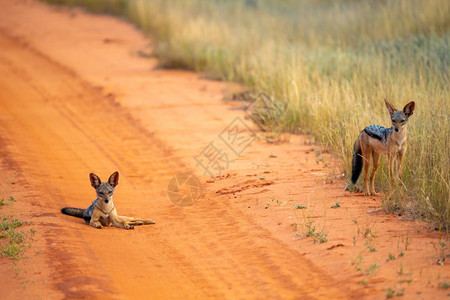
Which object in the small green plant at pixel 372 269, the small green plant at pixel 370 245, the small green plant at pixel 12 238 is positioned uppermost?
the small green plant at pixel 370 245

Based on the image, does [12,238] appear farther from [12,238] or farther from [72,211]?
[72,211]

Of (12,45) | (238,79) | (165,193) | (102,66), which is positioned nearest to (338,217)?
(165,193)

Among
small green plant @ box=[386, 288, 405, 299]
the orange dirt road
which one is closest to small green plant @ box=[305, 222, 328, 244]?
the orange dirt road

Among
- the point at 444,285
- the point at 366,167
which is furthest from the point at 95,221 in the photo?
the point at 444,285

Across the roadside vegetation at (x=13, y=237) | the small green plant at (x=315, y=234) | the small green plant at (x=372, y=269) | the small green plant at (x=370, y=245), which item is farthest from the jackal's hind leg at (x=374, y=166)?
the roadside vegetation at (x=13, y=237)

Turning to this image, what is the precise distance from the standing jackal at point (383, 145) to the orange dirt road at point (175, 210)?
39 cm

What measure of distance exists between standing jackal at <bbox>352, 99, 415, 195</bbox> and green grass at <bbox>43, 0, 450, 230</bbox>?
29cm

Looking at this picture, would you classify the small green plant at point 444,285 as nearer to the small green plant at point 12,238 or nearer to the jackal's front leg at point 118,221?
the jackal's front leg at point 118,221

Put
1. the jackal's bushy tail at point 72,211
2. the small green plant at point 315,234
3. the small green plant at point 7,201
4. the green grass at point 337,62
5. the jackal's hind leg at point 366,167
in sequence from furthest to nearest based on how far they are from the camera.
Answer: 1. the small green plant at point 7,201
2. the jackal's bushy tail at point 72,211
3. the green grass at point 337,62
4. the jackal's hind leg at point 366,167
5. the small green plant at point 315,234

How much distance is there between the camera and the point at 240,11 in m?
24.0

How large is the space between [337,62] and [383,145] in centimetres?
698

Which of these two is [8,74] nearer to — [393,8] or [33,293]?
[393,8]

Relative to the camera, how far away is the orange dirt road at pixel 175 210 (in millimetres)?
6316

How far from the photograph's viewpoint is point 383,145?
7.95 m
